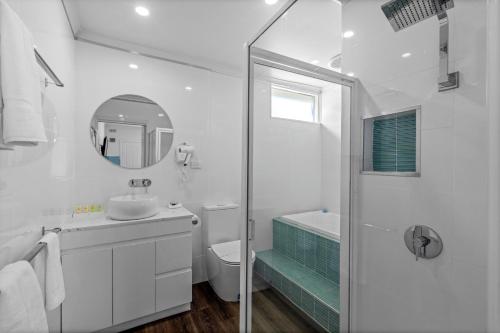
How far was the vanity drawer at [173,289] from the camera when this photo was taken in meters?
1.80

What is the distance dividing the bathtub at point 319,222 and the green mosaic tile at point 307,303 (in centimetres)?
32

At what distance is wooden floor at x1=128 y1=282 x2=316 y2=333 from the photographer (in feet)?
3.76

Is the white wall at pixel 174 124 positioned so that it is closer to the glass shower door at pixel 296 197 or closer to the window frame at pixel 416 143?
the glass shower door at pixel 296 197

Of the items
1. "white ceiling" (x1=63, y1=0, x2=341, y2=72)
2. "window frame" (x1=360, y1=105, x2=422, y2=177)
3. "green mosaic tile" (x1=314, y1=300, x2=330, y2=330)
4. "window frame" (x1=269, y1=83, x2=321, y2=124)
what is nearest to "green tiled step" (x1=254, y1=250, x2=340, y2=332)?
"green mosaic tile" (x1=314, y1=300, x2=330, y2=330)

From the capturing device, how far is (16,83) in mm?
727

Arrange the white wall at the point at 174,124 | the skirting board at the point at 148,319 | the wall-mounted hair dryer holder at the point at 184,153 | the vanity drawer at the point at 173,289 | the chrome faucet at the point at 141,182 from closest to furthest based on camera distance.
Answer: the skirting board at the point at 148,319
the vanity drawer at the point at 173,289
the white wall at the point at 174,124
the chrome faucet at the point at 141,182
the wall-mounted hair dryer holder at the point at 184,153

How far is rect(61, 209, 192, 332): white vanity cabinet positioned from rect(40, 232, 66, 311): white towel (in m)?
0.54

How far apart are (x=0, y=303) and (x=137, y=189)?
1537 mm

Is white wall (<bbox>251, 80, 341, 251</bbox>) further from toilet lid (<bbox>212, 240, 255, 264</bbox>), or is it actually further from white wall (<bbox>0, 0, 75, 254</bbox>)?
white wall (<bbox>0, 0, 75, 254</bbox>)

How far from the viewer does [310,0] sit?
1.07 metres

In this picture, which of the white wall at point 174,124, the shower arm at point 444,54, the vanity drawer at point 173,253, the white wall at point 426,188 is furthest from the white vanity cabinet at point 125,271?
the shower arm at point 444,54

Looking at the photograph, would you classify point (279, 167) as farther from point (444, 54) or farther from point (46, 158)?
point (46, 158)

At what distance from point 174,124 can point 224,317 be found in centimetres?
186

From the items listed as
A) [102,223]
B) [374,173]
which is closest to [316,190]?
[374,173]
